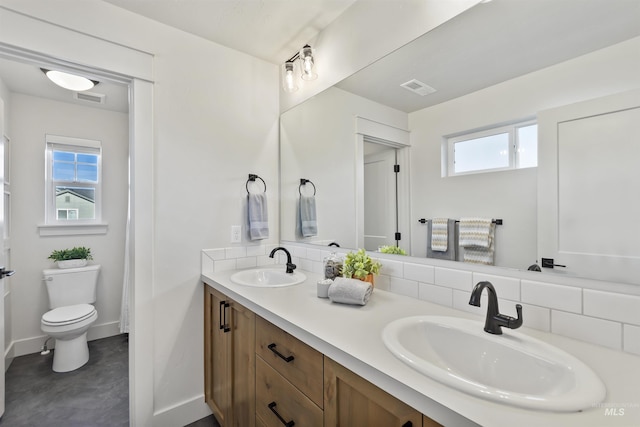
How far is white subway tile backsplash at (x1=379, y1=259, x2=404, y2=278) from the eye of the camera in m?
1.31

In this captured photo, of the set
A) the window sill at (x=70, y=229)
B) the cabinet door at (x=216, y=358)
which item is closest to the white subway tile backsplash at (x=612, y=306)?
the cabinet door at (x=216, y=358)

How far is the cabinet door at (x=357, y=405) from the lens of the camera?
2.09ft

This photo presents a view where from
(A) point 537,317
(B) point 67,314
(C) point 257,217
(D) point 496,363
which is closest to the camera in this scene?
(D) point 496,363

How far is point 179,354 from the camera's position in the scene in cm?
170

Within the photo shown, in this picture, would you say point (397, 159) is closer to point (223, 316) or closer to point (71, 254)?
point (223, 316)

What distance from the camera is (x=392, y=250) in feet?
4.56

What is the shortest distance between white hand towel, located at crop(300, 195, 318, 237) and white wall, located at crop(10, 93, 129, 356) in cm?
220

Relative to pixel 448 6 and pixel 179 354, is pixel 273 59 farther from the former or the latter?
pixel 179 354

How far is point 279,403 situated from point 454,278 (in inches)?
32.2

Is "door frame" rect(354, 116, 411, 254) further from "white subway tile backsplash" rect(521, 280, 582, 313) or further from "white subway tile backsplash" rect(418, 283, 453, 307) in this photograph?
"white subway tile backsplash" rect(521, 280, 582, 313)

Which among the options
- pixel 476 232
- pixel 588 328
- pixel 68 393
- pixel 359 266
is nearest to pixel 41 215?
pixel 68 393

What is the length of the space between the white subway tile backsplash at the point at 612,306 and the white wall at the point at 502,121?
0.59 ft

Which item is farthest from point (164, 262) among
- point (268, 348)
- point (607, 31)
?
point (607, 31)

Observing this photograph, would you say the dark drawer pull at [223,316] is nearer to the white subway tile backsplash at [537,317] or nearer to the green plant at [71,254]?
the white subway tile backsplash at [537,317]
